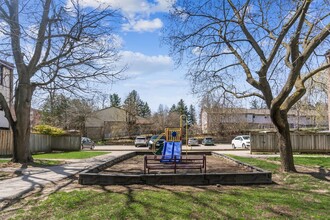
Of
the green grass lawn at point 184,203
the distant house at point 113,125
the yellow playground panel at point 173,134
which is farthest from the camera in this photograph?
the distant house at point 113,125

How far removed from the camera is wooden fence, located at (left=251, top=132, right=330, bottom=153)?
27.3 meters

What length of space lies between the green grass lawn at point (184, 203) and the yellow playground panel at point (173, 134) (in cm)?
1086

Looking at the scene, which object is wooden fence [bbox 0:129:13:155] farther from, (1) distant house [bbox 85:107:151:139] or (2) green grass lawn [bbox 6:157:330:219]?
(1) distant house [bbox 85:107:151:139]

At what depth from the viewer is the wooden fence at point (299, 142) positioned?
27312 millimetres

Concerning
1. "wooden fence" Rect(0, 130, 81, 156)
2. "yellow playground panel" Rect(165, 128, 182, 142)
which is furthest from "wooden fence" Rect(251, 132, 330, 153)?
"wooden fence" Rect(0, 130, 81, 156)

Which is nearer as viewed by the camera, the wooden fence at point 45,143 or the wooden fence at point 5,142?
the wooden fence at point 5,142

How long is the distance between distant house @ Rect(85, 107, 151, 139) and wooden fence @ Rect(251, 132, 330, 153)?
38752 millimetres

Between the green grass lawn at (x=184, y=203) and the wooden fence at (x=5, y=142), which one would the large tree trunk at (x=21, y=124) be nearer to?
the wooden fence at (x=5, y=142)

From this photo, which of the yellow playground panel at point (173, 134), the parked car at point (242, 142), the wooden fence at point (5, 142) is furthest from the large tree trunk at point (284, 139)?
the parked car at point (242, 142)

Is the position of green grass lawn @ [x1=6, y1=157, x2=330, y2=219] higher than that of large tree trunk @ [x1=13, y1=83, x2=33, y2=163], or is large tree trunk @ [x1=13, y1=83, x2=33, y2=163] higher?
large tree trunk @ [x1=13, y1=83, x2=33, y2=163]

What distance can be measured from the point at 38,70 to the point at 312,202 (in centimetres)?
1546

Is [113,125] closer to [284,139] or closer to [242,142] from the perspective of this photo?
[242,142]

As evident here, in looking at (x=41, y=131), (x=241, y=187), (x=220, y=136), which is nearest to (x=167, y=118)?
(x=220, y=136)

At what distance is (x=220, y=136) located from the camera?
61.7 meters
